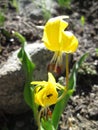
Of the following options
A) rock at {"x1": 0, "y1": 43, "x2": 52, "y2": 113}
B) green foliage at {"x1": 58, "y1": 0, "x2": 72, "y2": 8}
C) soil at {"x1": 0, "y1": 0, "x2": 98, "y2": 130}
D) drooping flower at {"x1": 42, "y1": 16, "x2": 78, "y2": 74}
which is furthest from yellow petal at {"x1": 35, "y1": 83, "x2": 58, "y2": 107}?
green foliage at {"x1": 58, "y1": 0, "x2": 72, "y2": 8}

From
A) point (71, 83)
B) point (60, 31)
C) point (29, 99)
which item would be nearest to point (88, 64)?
point (71, 83)

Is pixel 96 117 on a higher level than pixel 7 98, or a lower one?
lower

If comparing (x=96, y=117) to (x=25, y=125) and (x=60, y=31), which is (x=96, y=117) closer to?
(x=25, y=125)

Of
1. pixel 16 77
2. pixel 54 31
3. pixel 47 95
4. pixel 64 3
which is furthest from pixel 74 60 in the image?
pixel 54 31

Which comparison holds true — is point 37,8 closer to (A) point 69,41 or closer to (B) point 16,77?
(B) point 16,77

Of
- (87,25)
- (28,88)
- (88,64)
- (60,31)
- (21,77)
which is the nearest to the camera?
(60,31)

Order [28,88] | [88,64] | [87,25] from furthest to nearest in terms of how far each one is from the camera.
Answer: [87,25], [88,64], [28,88]
